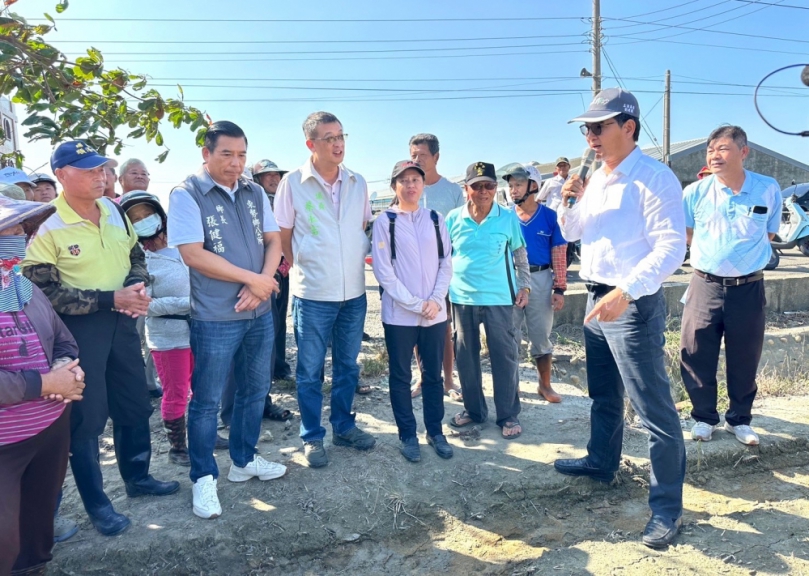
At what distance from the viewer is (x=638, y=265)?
2578mm

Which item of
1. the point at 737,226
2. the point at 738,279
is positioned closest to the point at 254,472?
the point at 738,279

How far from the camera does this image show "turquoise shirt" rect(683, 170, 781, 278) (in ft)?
11.9

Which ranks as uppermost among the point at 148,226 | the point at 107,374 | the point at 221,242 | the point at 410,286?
the point at 148,226

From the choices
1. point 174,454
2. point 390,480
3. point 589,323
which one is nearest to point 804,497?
point 589,323

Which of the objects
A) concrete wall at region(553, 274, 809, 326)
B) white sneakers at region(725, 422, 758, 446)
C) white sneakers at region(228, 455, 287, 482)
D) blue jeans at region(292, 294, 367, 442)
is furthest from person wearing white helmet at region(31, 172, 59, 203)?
concrete wall at region(553, 274, 809, 326)

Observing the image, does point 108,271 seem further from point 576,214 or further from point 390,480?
point 576,214

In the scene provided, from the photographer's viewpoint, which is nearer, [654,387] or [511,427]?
[654,387]

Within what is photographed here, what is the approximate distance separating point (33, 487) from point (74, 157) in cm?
154

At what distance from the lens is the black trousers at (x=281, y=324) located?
15.3 ft

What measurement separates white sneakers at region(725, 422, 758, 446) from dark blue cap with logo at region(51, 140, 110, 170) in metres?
4.38

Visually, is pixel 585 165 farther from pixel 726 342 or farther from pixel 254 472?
pixel 254 472

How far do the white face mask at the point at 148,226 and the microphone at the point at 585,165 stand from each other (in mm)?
2550

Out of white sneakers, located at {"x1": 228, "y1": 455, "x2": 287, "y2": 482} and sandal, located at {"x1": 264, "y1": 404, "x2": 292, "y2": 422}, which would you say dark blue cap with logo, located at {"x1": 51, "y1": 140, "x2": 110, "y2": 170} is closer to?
white sneakers, located at {"x1": 228, "y1": 455, "x2": 287, "y2": 482}

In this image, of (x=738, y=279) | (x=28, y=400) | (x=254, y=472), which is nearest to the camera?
(x=28, y=400)
